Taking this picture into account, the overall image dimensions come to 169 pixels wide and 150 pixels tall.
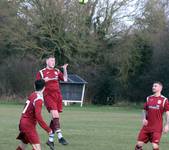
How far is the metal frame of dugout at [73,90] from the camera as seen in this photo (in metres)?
47.8

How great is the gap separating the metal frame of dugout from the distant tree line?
3.20m

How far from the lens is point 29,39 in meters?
49.8

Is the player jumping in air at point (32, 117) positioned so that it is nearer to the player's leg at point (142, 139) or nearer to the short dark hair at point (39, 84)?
the short dark hair at point (39, 84)

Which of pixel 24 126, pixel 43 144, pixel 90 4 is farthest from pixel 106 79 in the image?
pixel 24 126

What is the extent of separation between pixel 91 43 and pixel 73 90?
16.1 feet

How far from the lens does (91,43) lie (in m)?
50.3

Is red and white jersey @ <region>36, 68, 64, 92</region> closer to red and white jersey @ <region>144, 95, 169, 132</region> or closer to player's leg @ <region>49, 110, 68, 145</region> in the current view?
player's leg @ <region>49, 110, 68, 145</region>

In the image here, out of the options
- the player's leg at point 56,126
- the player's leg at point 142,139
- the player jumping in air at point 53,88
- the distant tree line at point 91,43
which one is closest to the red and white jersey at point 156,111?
the player's leg at point 142,139

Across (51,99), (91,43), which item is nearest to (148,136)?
(51,99)

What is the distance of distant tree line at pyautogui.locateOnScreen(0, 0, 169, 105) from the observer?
160 feet

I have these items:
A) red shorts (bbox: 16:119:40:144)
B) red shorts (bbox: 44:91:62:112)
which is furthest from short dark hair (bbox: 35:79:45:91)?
red shorts (bbox: 44:91:62:112)

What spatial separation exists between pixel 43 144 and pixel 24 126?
417cm

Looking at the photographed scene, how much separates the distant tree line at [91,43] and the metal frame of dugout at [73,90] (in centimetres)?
320

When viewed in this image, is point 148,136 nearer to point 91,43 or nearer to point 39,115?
point 39,115
